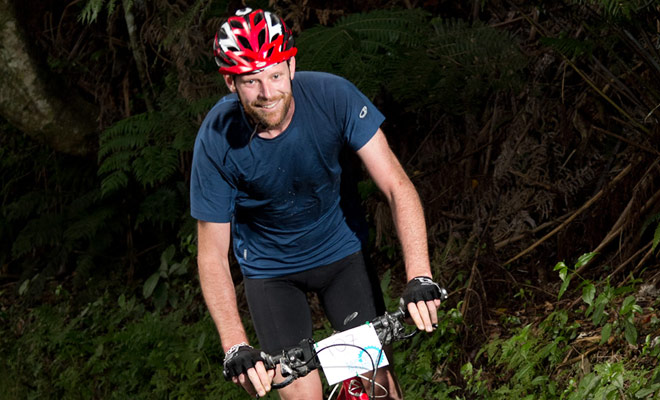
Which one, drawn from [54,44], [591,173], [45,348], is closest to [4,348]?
[45,348]

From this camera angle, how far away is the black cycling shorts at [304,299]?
3.85 m

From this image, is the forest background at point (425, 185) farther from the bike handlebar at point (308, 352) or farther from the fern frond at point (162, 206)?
the bike handlebar at point (308, 352)

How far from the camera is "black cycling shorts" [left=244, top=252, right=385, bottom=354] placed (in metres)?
3.85

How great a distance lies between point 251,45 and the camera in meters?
3.33

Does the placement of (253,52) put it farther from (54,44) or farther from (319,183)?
(54,44)

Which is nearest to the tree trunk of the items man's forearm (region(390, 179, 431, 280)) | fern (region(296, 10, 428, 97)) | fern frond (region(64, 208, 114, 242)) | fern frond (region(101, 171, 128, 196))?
fern frond (region(64, 208, 114, 242))

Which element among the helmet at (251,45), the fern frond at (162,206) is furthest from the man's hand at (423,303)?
the fern frond at (162,206)

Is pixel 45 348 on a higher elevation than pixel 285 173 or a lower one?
lower

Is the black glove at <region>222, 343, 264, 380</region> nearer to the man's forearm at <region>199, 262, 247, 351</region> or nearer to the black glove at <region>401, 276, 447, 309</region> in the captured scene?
the man's forearm at <region>199, 262, 247, 351</region>

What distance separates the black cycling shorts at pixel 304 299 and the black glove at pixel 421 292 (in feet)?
2.97

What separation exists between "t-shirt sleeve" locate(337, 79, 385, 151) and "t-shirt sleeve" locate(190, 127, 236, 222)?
0.62 metres

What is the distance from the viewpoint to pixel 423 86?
5.49m

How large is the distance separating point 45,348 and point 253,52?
20.3 feet

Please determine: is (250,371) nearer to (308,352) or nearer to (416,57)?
(308,352)
